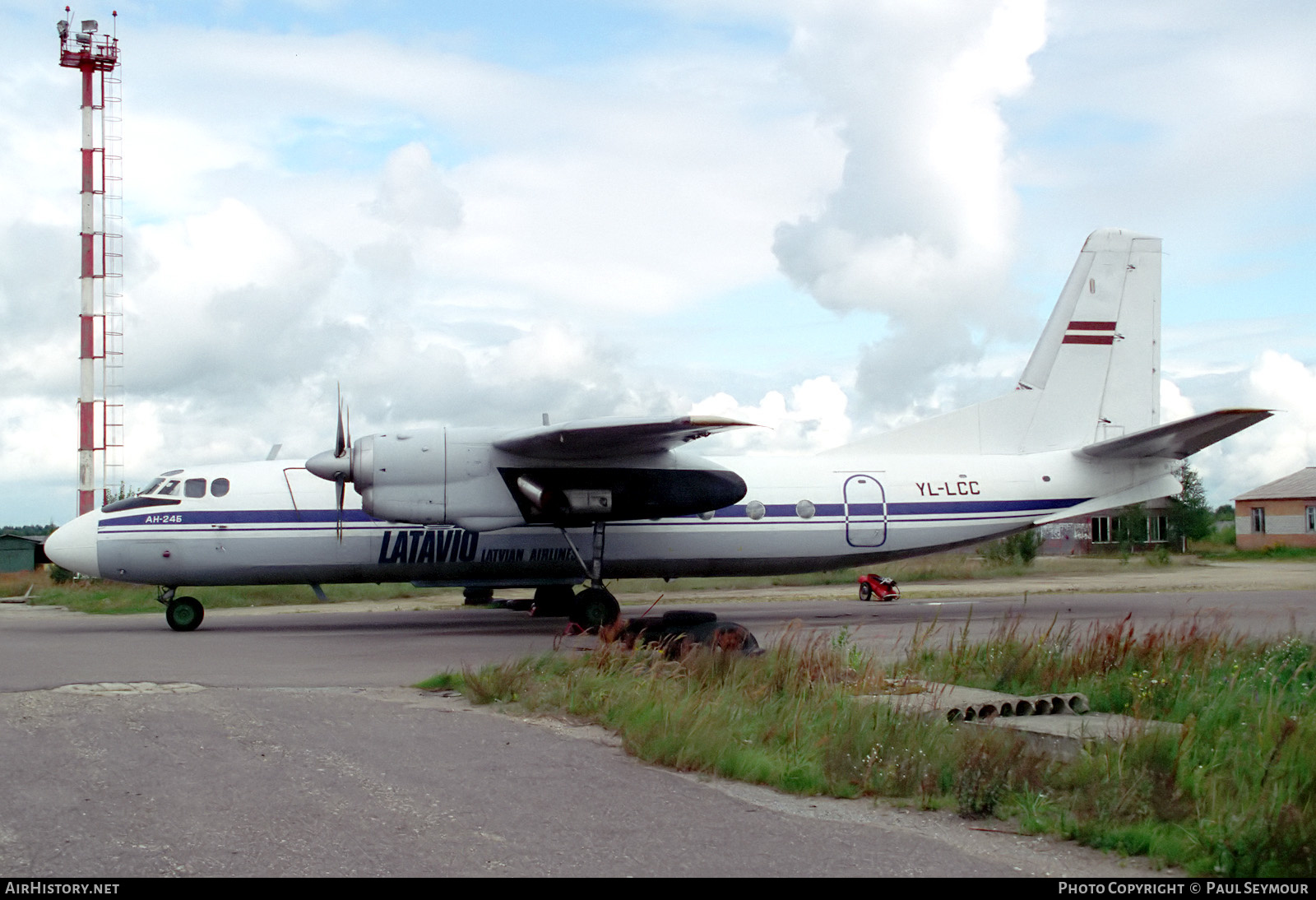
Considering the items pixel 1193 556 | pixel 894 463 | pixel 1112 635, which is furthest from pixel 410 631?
pixel 1193 556

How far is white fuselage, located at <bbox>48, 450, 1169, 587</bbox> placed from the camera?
56.3ft

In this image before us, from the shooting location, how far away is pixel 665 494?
17.0 meters

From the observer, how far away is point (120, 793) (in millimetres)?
5652

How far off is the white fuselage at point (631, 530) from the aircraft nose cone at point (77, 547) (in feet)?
0.07

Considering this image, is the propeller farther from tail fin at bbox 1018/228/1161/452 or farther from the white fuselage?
tail fin at bbox 1018/228/1161/452

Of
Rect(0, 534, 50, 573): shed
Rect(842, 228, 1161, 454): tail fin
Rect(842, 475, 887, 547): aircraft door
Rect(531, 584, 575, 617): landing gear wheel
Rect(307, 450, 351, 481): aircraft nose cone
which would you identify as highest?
Rect(842, 228, 1161, 454): tail fin

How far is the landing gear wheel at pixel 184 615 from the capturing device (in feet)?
56.1

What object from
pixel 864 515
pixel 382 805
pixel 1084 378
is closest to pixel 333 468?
pixel 864 515

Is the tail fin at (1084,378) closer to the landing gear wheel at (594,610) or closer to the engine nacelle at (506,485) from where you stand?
the engine nacelle at (506,485)

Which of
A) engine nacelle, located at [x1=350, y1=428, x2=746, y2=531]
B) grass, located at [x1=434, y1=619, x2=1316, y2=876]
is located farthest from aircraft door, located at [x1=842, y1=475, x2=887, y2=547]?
grass, located at [x1=434, y1=619, x2=1316, y2=876]

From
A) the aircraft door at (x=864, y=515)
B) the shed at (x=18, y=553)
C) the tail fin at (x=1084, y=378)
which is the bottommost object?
the shed at (x=18, y=553)

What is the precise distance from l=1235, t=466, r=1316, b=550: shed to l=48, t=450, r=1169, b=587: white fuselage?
3889cm

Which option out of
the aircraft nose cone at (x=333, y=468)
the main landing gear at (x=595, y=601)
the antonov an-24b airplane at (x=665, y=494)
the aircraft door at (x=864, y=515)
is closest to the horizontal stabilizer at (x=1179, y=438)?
the antonov an-24b airplane at (x=665, y=494)

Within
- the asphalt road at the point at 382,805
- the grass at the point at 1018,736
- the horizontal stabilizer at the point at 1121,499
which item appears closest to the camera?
the asphalt road at the point at 382,805
